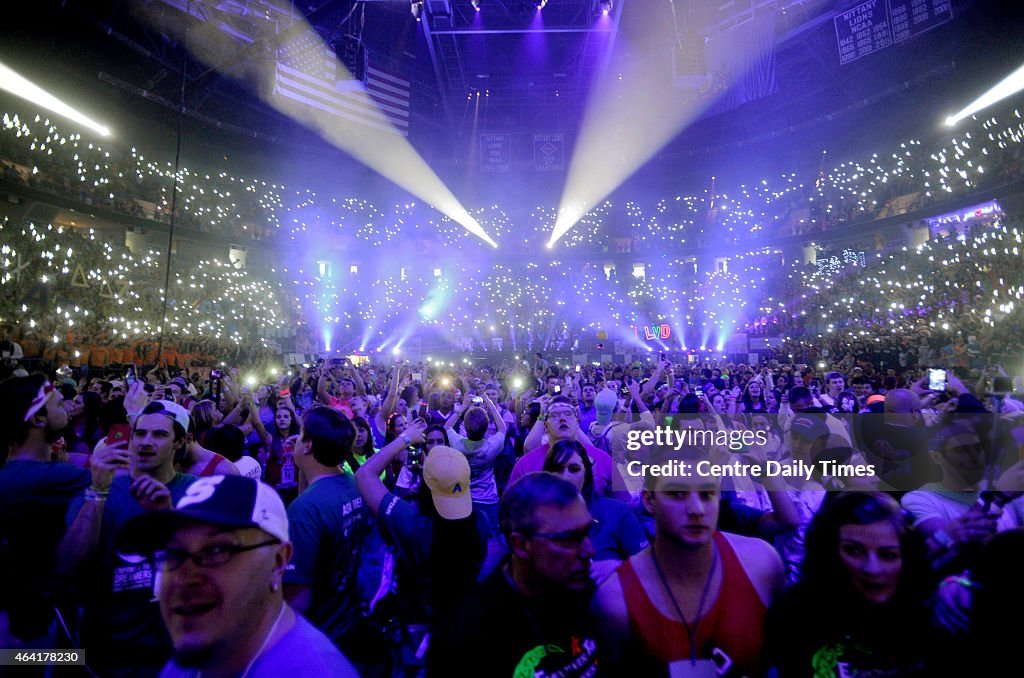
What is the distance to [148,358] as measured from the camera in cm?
1708

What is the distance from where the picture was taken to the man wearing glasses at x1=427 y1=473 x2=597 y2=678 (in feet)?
6.08

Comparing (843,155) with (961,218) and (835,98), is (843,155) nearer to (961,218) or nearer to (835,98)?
(835,98)

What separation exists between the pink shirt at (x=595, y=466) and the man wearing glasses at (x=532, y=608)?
90.1 inches

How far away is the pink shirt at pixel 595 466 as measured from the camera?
4402mm

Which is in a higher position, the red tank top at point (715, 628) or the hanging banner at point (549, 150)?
the hanging banner at point (549, 150)

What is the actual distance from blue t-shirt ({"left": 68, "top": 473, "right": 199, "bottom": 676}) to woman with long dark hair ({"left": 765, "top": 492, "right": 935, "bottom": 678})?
2780 millimetres

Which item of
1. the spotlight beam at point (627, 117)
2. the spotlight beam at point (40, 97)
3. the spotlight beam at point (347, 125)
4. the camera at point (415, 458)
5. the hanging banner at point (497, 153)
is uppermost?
the spotlight beam at point (627, 117)

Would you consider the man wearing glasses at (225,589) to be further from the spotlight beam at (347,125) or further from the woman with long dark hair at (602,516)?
the spotlight beam at (347,125)

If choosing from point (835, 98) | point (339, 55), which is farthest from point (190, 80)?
point (835, 98)

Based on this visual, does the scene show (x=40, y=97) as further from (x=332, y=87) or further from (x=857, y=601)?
(x=857, y=601)

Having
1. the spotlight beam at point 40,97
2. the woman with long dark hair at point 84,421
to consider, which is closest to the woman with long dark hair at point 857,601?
the woman with long dark hair at point 84,421

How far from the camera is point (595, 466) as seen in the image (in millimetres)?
4840

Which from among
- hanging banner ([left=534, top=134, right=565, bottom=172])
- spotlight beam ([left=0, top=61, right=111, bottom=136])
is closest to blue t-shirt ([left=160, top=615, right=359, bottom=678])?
spotlight beam ([left=0, top=61, right=111, bottom=136])

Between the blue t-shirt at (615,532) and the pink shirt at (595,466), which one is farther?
the pink shirt at (595,466)
